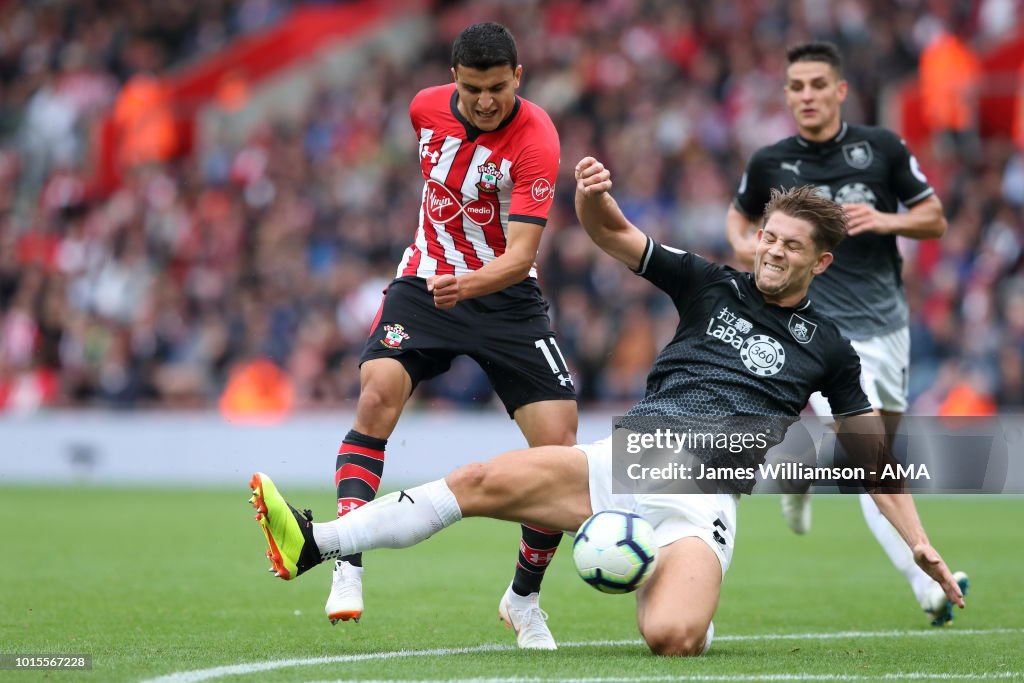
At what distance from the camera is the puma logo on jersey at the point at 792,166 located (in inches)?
314

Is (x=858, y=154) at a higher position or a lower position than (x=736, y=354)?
higher

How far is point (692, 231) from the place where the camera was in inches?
680

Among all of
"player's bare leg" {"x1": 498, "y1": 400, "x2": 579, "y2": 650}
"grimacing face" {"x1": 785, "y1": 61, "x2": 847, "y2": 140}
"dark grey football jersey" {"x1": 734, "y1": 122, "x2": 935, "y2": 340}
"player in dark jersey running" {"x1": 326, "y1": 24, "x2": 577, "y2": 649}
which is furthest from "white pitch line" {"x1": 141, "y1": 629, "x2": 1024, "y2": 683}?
"grimacing face" {"x1": 785, "y1": 61, "x2": 847, "y2": 140}

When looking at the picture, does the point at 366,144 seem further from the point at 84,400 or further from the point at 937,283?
the point at 937,283

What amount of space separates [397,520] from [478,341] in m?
1.26

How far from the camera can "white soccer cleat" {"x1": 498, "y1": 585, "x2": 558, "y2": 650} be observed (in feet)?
20.5

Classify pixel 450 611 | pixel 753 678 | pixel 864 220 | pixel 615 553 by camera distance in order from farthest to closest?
1. pixel 864 220
2. pixel 450 611
3. pixel 615 553
4. pixel 753 678

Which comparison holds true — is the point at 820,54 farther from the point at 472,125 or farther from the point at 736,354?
the point at 736,354

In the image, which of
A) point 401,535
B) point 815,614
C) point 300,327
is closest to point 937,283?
point 300,327

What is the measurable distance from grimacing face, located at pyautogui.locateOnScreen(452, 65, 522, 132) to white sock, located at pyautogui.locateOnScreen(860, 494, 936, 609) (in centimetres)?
280

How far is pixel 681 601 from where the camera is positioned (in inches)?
229

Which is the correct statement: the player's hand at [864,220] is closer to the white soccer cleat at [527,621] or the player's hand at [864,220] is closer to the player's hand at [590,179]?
the player's hand at [590,179]

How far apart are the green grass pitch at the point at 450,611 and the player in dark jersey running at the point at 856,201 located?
109 cm

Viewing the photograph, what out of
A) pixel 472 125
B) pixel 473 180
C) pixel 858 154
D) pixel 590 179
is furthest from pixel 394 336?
pixel 858 154
